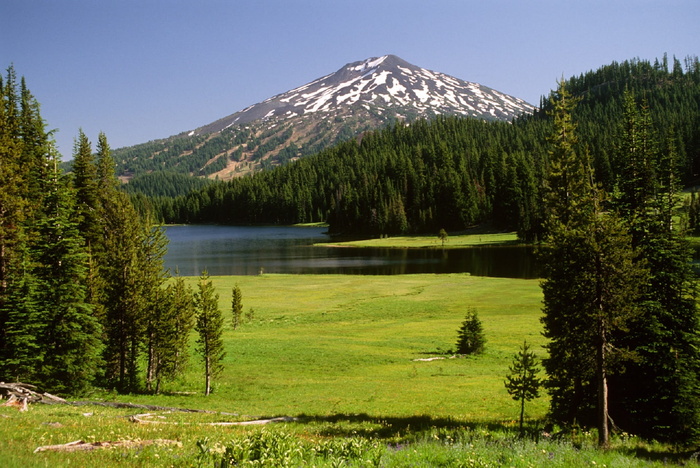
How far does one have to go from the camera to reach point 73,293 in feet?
85.0

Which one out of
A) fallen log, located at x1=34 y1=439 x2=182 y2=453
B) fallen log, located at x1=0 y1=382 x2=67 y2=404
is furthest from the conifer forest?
fallen log, located at x1=34 y1=439 x2=182 y2=453

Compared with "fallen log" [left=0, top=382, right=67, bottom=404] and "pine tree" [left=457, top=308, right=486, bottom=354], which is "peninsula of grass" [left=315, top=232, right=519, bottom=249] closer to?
"pine tree" [left=457, top=308, right=486, bottom=354]

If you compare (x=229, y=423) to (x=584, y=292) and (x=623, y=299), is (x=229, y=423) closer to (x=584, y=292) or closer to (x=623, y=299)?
(x=584, y=292)

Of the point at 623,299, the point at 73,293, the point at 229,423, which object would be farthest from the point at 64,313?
the point at 623,299

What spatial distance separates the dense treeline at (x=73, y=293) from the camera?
963 inches

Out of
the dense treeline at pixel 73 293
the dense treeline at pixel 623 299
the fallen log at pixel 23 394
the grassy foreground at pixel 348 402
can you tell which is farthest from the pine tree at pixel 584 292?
the fallen log at pixel 23 394

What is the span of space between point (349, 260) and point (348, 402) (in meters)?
80.1

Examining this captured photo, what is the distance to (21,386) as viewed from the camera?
21828mm

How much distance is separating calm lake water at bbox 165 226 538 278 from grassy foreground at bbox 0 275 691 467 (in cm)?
2350

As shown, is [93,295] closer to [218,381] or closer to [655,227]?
[218,381]

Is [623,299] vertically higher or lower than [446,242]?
lower

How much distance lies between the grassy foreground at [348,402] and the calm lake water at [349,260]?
2350 cm

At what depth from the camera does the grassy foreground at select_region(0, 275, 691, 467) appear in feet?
32.0

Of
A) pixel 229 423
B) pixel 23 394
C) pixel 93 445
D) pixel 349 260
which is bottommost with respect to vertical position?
pixel 23 394
